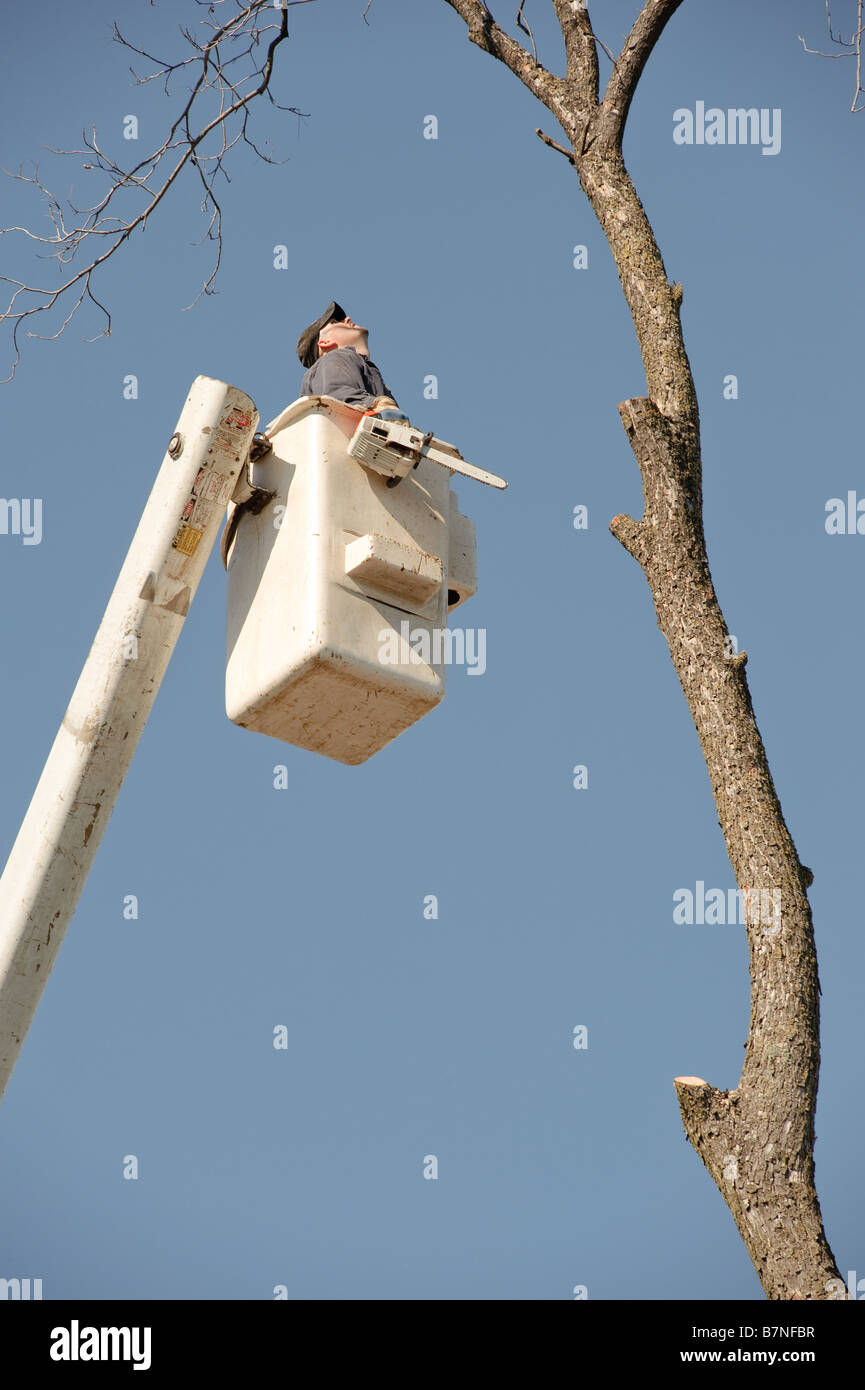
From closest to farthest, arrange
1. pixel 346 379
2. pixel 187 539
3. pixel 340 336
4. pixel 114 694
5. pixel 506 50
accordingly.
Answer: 1. pixel 114 694
2. pixel 187 539
3. pixel 346 379
4. pixel 340 336
5. pixel 506 50

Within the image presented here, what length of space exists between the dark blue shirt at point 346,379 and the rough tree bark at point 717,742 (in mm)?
861

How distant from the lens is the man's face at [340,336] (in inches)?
247

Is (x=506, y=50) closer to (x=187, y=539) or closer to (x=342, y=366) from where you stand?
(x=342, y=366)

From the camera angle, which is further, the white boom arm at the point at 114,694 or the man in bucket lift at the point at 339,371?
the man in bucket lift at the point at 339,371

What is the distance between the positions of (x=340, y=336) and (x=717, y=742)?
222 cm

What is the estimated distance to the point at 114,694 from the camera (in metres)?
4.85

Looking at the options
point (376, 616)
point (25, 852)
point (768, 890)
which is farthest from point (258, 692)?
point (768, 890)

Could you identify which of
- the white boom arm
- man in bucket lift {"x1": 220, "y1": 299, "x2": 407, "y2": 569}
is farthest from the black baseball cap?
the white boom arm

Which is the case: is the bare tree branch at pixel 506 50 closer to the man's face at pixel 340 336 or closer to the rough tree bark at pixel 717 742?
the rough tree bark at pixel 717 742

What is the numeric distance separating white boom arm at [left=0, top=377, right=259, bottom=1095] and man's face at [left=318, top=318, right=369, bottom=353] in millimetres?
1113

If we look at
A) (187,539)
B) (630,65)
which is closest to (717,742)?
(187,539)

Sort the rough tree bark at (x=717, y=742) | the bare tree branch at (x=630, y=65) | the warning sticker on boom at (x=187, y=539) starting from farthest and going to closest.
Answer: the bare tree branch at (x=630, y=65) → the warning sticker on boom at (x=187, y=539) → the rough tree bark at (x=717, y=742)

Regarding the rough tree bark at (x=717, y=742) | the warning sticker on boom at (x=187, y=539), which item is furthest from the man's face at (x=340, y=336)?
the warning sticker on boom at (x=187, y=539)

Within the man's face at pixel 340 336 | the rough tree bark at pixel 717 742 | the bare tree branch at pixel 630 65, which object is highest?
the bare tree branch at pixel 630 65
